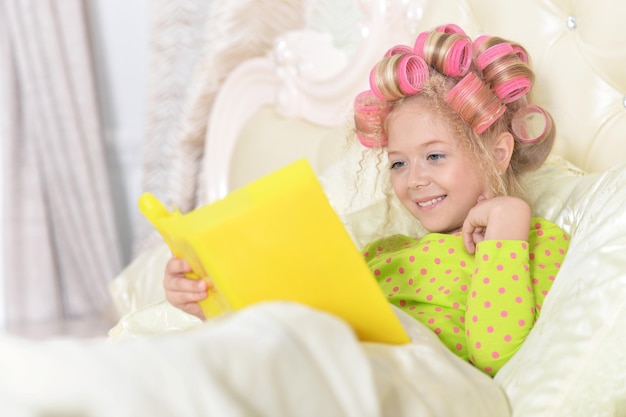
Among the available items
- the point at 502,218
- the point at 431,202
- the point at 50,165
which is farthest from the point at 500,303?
the point at 50,165

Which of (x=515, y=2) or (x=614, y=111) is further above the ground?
(x=515, y=2)

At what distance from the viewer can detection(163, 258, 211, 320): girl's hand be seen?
3.15ft

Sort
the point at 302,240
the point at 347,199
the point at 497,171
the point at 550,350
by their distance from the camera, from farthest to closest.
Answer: the point at 347,199 → the point at 497,171 → the point at 550,350 → the point at 302,240

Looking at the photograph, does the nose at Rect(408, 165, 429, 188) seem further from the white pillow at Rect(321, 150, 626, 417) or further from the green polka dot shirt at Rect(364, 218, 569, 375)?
the white pillow at Rect(321, 150, 626, 417)

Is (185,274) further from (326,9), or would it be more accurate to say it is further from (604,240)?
(326,9)

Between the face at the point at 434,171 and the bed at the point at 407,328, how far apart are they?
14 cm

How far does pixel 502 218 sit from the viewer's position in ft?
3.45

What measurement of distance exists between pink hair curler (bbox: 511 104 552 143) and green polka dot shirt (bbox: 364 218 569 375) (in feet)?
0.44

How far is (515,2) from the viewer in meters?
1.48

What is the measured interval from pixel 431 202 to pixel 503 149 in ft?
0.43

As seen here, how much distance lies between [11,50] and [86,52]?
0.25 meters

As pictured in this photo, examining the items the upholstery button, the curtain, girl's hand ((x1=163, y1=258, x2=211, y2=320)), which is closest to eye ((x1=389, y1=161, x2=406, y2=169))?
girl's hand ((x1=163, y1=258, x2=211, y2=320))

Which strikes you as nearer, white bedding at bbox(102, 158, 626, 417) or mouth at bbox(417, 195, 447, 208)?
white bedding at bbox(102, 158, 626, 417)

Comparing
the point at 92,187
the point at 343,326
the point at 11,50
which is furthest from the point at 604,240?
the point at 11,50
